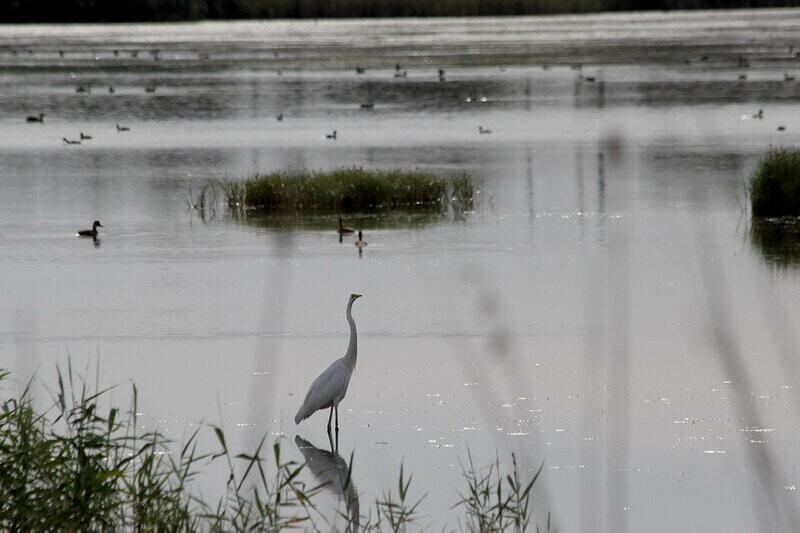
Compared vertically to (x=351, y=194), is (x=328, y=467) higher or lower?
lower

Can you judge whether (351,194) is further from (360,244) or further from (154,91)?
(154,91)

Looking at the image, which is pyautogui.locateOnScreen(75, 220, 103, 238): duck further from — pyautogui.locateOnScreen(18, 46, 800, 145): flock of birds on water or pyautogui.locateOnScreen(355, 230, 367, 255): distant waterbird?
pyautogui.locateOnScreen(18, 46, 800, 145): flock of birds on water

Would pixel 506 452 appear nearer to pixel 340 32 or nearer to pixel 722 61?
pixel 722 61

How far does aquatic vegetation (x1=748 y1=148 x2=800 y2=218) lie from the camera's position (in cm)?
1964

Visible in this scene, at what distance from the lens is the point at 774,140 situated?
1249 inches

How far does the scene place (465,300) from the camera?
15.1 meters

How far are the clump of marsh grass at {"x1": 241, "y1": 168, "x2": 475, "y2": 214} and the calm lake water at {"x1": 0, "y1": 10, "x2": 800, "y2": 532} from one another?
2.44 feet

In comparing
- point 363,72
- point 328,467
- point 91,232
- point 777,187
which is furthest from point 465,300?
point 363,72

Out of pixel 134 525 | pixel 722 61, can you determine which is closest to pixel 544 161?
pixel 134 525

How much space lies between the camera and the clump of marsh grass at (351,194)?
22531 mm

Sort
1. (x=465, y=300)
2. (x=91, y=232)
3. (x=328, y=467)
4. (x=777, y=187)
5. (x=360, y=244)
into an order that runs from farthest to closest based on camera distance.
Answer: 1. (x=91, y=232)
2. (x=777, y=187)
3. (x=360, y=244)
4. (x=465, y=300)
5. (x=328, y=467)

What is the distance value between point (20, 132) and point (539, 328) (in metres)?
28.8

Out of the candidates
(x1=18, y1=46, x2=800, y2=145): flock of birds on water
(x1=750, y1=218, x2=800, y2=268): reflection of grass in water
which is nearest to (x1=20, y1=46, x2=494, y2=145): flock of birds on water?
(x1=18, y1=46, x2=800, y2=145): flock of birds on water

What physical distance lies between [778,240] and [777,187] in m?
2.03
